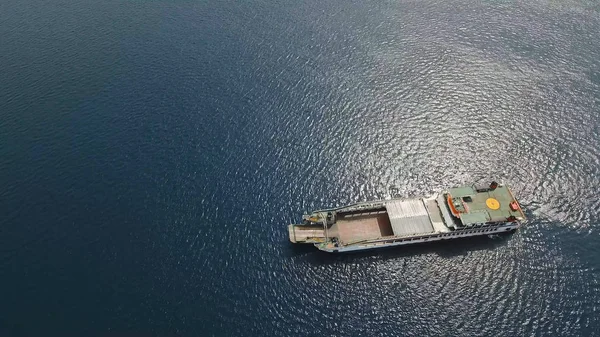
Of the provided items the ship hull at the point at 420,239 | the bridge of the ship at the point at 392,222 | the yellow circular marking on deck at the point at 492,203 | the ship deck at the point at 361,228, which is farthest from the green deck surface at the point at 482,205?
the ship deck at the point at 361,228

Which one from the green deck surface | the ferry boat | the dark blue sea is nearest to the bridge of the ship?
the ferry boat

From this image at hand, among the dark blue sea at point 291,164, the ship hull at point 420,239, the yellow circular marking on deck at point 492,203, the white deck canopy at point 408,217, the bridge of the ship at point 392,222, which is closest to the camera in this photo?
the dark blue sea at point 291,164

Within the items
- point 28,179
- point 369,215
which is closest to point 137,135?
point 28,179

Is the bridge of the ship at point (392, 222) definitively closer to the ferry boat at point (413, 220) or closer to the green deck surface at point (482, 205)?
the ferry boat at point (413, 220)

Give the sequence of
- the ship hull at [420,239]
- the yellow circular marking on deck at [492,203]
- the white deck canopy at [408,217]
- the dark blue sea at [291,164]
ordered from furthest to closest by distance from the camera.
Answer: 1. the yellow circular marking on deck at [492,203]
2. the white deck canopy at [408,217]
3. the ship hull at [420,239]
4. the dark blue sea at [291,164]

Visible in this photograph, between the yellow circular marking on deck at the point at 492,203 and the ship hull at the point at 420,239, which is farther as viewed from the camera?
the yellow circular marking on deck at the point at 492,203

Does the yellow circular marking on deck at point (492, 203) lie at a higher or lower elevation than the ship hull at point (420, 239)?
higher

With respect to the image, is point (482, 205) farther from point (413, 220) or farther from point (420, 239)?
point (420, 239)
